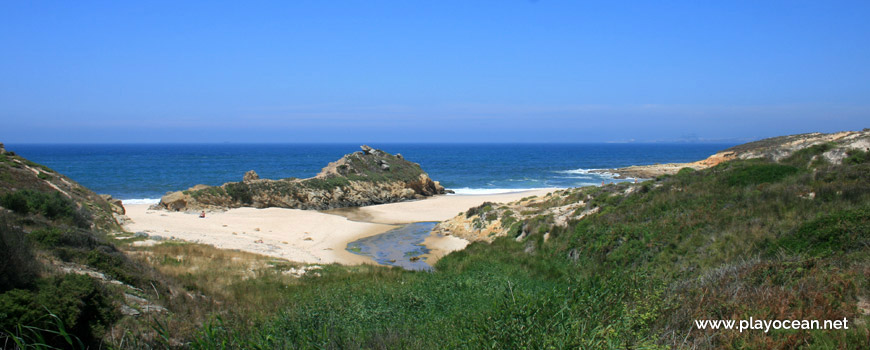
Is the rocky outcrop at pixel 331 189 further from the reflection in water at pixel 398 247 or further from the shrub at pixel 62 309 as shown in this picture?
the shrub at pixel 62 309

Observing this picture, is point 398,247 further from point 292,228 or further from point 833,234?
point 833,234

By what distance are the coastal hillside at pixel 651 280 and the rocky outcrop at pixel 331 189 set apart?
24.4 meters

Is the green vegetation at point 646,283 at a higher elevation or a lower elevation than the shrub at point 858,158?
lower

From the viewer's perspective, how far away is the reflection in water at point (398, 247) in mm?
19875

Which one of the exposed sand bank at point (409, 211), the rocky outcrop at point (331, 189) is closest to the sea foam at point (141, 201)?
the rocky outcrop at point (331, 189)

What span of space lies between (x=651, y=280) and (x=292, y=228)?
24.4 meters

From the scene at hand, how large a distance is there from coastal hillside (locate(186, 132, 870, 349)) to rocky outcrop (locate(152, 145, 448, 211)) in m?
24.4

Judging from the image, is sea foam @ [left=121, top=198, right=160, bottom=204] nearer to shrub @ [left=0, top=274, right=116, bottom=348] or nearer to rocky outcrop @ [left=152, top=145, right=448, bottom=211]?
rocky outcrop @ [left=152, top=145, right=448, bottom=211]

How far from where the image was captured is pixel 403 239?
2572cm

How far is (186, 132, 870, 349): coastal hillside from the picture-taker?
5.10 m

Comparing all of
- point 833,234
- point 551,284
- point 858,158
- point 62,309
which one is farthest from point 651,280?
point 858,158

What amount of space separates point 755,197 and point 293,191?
34214mm

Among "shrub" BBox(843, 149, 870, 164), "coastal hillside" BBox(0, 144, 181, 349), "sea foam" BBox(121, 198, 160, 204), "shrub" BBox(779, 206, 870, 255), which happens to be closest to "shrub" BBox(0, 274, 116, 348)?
"coastal hillside" BBox(0, 144, 181, 349)

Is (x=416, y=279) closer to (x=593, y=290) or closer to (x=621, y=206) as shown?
(x=593, y=290)
